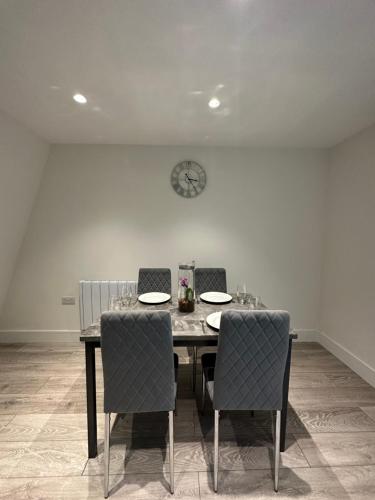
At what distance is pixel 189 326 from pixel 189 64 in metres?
1.65

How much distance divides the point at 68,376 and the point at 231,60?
9.70 ft

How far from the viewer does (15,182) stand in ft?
8.38

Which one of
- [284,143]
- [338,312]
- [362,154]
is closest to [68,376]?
[338,312]

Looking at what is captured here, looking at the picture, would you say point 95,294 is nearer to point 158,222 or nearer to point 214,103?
point 158,222

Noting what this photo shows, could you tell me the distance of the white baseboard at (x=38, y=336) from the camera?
10.4 ft

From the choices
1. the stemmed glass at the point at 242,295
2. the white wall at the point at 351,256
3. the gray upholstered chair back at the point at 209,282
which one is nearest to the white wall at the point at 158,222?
the white wall at the point at 351,256

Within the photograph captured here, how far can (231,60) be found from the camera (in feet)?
4.90

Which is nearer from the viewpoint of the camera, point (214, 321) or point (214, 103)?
point (214, 321)

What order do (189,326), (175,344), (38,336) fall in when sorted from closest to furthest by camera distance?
(175,344)
(189,326)
(38,336)

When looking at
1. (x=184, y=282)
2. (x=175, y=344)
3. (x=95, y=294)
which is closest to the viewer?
(x=175, y=344)

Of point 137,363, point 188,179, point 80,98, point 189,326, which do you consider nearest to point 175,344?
point 189,326

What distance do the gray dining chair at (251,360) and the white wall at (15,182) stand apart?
95.2 inches

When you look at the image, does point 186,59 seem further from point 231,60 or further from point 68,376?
point 68,376

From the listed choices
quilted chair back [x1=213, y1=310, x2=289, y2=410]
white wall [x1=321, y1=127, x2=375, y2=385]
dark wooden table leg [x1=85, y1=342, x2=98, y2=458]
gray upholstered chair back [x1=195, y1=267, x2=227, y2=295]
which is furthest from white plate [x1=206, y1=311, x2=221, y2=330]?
white wall [x1=321, y1=127, x2=375, y2=385]
